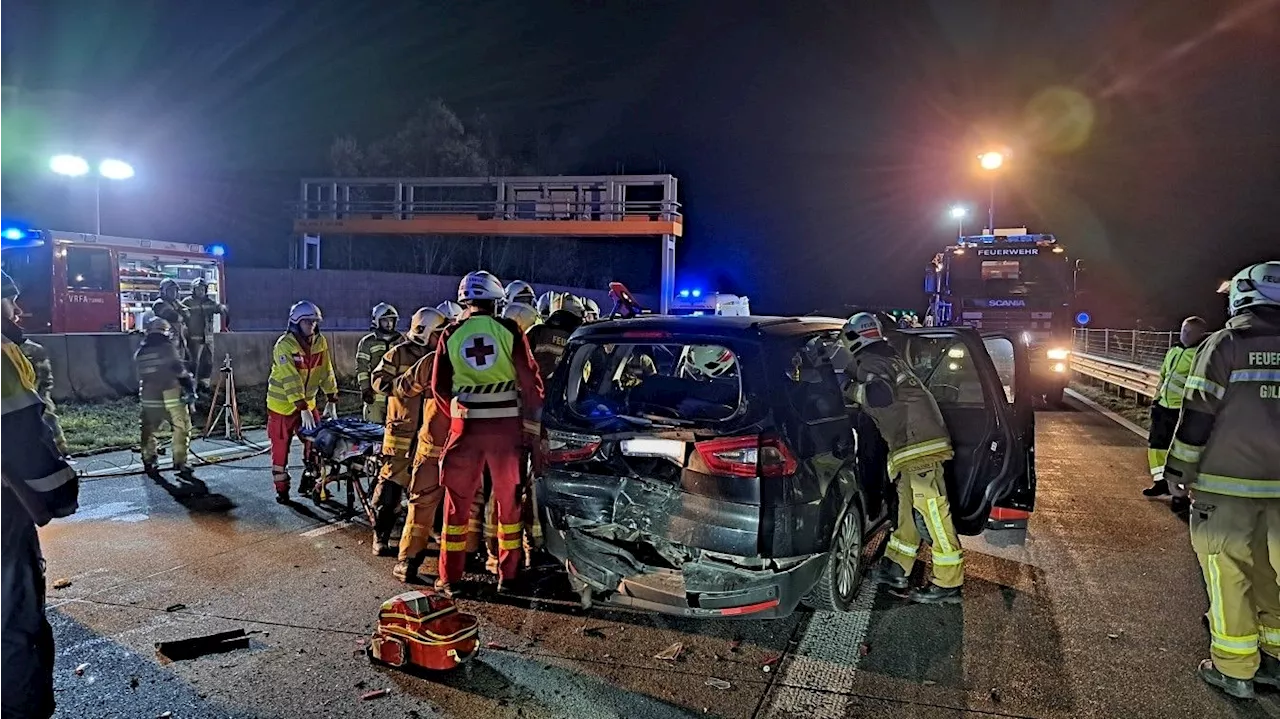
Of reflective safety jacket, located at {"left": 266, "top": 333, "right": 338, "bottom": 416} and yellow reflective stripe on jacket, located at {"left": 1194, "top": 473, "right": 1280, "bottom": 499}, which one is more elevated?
reflective safety jacket, located at {"left": 266, "top": 333, "right": 338, "bottom": 416}

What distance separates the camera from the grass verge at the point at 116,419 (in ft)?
33.2

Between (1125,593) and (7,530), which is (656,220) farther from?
(7,530)

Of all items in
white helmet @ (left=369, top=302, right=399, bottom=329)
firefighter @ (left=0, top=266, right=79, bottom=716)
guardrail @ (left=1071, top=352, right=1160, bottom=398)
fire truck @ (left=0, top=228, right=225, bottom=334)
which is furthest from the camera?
fire truck @ (left=0, top=228, right=225, bottom=334)

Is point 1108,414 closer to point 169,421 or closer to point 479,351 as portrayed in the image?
point 479,351

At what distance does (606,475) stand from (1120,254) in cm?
5692

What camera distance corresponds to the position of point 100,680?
386cm

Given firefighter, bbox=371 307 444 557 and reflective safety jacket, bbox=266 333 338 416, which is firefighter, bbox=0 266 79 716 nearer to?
firefighter, bbox=371 307 444 557

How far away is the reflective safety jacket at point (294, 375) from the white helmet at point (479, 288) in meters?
2.77

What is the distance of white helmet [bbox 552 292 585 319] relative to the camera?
6934 mm

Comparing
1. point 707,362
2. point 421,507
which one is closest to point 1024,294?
point 707,362

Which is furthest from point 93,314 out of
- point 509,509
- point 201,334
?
point 509,509

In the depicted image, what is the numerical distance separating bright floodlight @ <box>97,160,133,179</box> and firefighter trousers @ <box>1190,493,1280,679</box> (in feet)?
73.1

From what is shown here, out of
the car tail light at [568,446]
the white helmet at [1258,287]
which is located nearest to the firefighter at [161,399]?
the car tail light at [568,446]

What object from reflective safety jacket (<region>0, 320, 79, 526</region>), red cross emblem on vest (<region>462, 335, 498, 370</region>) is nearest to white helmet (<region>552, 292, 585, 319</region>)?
red cross emblem on vest (<region>462, 335, 498, 370</region>)
